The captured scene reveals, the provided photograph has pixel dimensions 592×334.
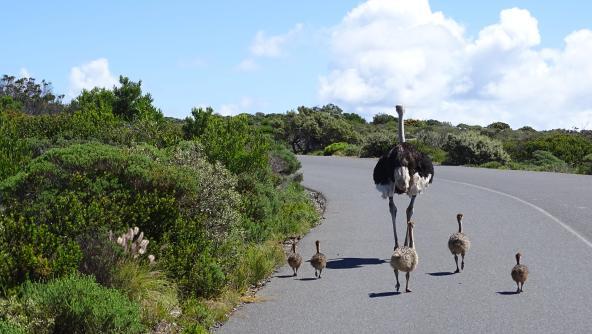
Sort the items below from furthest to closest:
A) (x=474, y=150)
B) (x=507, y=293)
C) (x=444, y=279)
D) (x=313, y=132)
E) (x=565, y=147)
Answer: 1. (x=313, y=132)
2. (x=565, y=147)
3. (x=474, y=150)
4. (x=444, y=279)
5. (x=507, y=293)

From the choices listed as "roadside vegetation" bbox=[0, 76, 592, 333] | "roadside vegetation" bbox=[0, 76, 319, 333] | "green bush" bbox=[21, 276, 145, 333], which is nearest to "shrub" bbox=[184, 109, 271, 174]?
"roadside vegetation" bbox=[0, 76, 592, 333]

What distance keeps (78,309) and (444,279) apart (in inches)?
210

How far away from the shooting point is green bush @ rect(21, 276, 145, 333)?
6.72 metres

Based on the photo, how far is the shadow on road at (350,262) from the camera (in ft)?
37.2

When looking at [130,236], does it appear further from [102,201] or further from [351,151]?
[351,151]

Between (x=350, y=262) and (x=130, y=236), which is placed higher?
(x=130, y=236)

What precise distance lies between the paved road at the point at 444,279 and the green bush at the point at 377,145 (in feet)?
79.7

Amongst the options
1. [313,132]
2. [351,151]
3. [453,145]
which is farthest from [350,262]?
[313,132]

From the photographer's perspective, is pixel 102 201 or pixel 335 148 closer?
pixel 102 201

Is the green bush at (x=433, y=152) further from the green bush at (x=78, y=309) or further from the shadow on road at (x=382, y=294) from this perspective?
the green bush at (x=78, y=309)

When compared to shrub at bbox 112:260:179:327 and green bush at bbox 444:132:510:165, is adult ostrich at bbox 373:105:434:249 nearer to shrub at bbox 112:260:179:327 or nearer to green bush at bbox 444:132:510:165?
shrub at bbox 112:260:179:327

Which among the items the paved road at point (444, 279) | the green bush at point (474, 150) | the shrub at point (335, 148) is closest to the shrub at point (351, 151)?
the shrub at point (335, 148)

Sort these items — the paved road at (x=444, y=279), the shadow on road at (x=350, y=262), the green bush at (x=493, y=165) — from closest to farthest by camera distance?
the paved road at (x=444, y=279) < the shadow on road at (x=350, y=262) < the green bush at (x=493, y=165)

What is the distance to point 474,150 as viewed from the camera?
38.3 metres
